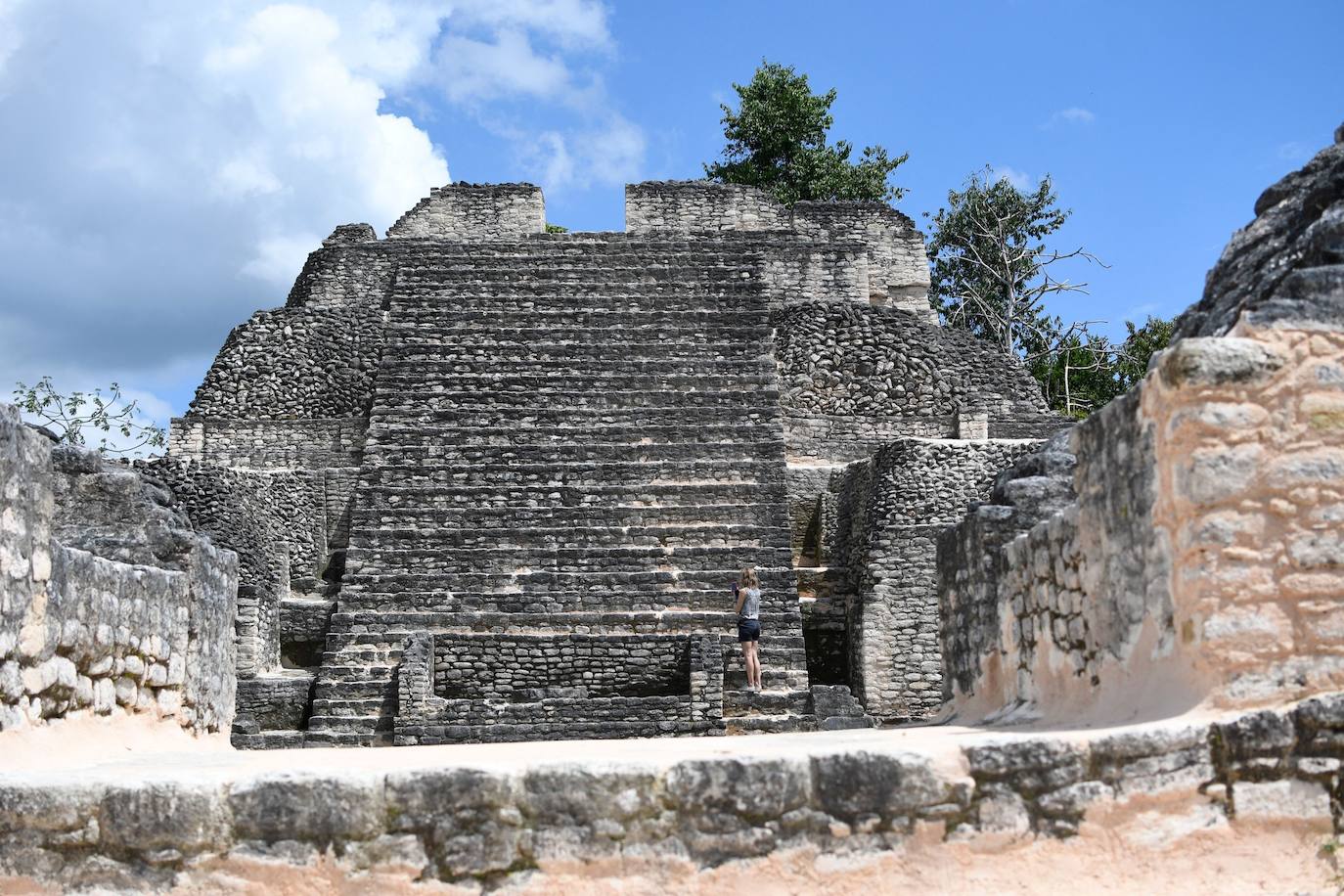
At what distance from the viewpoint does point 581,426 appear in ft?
47.4

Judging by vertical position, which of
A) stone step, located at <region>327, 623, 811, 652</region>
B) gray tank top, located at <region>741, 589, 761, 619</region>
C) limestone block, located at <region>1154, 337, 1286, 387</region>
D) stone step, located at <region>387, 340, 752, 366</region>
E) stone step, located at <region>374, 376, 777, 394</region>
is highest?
stone step, located at <region>387, 340, 752, 366</region>

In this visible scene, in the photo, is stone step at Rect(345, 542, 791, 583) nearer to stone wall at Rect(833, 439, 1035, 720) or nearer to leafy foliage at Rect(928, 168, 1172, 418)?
stone wall at Rect(833, 439, 1035, 720)

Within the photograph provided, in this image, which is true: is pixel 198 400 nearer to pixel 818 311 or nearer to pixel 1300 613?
pixel 818 311

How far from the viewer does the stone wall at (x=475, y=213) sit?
1986cm

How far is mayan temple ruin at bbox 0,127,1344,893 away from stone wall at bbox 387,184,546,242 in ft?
20.7

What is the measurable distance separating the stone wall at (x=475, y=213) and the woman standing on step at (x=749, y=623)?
10.1 meters

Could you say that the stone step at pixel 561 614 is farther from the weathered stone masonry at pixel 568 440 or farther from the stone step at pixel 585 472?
the stone step at pixel 585 472

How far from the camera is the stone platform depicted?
3.29m

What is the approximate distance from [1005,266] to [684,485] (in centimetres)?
1691

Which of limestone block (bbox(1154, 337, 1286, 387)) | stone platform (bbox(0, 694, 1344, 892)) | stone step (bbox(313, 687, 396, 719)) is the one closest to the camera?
stone platform (bbox(0, 694, 1344, 892))

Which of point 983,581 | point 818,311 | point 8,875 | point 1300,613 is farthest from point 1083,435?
point 818,311

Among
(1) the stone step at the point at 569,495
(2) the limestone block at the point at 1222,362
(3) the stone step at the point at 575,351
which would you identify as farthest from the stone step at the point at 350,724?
(2) the limestone block at the point at 1222,362

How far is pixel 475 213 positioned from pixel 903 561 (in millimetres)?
9503

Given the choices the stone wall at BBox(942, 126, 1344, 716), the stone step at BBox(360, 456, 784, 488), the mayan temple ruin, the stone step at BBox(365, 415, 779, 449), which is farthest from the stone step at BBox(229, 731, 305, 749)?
the stone wall at BBox(942, 126, 1344, 716)
